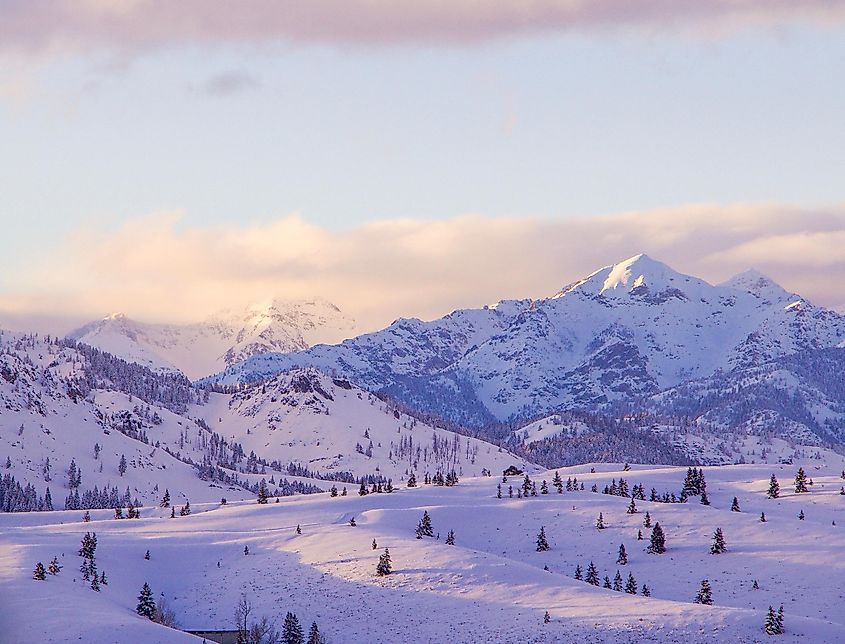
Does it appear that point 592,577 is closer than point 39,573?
No

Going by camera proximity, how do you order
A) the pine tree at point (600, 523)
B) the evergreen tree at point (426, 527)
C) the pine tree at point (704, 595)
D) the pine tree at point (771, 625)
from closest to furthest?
the pine tree at point (771, 625) < the pine tree at point (704, 595) < the evergreen tree at point (426, 527) < the pine tree at point (600, 523)

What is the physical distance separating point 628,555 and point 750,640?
4721cm

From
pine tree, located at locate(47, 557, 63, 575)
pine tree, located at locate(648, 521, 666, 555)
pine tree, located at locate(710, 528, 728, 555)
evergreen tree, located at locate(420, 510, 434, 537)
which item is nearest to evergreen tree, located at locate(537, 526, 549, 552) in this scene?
pine tree, located at locate(648, 521, 666, 555)

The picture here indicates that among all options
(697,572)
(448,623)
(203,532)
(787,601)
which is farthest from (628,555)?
(203,532)

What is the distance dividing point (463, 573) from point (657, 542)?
28.9 metres

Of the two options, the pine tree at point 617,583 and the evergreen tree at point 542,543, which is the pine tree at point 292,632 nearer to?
the pine tree at point 617,583

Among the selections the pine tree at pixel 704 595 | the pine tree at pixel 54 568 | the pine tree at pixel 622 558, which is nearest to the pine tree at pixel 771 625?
the pine tree at pixel 704 595

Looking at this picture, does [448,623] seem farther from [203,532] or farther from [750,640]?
[203,532]

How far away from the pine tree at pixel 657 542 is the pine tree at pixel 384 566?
108 feet

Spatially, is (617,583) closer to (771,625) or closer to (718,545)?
(718,545)

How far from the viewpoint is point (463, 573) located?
133 metres

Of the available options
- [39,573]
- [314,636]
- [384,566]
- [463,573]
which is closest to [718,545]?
[463,573]

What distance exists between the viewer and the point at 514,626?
111500mm

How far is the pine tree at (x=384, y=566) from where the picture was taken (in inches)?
5305
